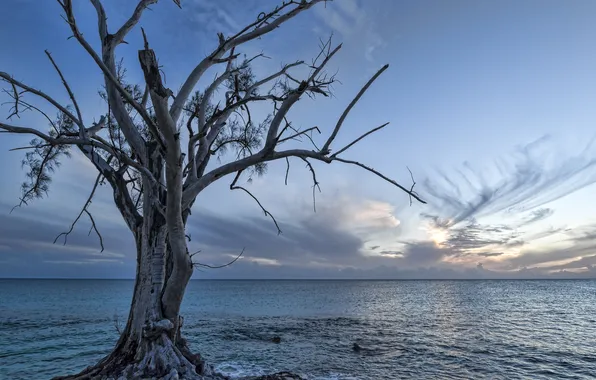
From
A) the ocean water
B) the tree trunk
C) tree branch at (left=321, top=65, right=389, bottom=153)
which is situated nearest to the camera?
tree branch at (left=321, top=65, right=389, bottom=153)

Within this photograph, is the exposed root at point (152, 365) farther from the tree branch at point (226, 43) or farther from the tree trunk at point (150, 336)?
the tree branch at point (226, 43)

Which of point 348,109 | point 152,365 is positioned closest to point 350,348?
point 152,365

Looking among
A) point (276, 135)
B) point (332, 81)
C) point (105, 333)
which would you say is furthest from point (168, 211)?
point (105, 333)

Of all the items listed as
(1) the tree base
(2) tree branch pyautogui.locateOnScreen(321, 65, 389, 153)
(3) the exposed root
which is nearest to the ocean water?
(1) the tree base

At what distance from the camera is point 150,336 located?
753cm

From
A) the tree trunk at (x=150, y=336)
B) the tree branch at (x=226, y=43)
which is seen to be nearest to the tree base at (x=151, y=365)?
the tree trunk at (x=150, y=336)

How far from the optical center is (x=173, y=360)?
296 inches

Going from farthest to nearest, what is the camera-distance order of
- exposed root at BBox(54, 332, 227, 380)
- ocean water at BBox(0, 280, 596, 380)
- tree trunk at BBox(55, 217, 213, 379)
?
ocean water at BBox(0, 280, 596, 380)
tree trunk at BBox(55, 217, 213, 379)
exposed root at BBox(54, 332, 227, 380)

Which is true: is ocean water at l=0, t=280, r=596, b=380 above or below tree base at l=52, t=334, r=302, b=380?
below

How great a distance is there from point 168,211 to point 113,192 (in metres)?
3.42

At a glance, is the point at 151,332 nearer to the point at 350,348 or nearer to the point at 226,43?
the point at 226,43

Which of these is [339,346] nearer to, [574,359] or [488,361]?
[488,361]

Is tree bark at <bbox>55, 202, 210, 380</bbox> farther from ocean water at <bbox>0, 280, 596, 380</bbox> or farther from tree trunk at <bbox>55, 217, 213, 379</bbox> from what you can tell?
ocean water at <bbox>0, 280, 596, 380</bbox>

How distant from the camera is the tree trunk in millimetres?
7379
